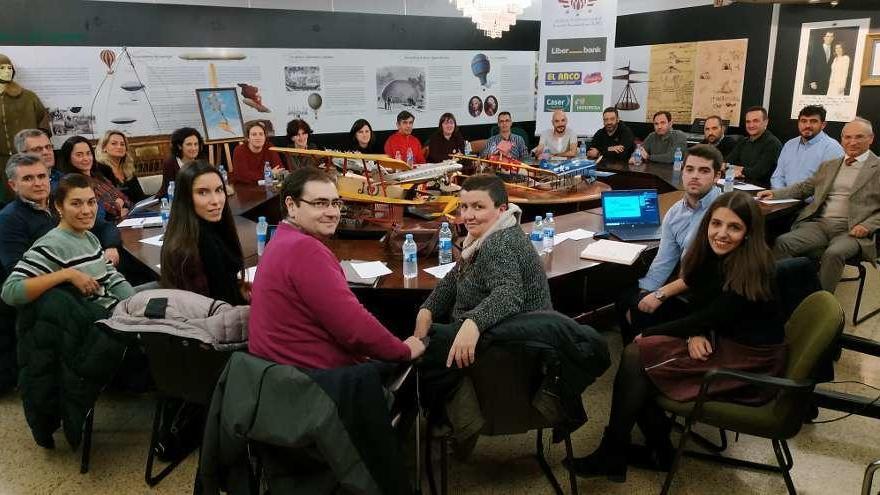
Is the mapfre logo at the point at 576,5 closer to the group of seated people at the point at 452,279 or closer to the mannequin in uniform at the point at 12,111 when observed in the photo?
the group of seated people at the point at 452,279

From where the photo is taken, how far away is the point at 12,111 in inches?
217

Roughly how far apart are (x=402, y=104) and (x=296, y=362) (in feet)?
21.4

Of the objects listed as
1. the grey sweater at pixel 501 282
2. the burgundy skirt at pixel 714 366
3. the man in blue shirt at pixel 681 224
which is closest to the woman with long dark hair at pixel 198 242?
the grey sweater at pixel 501 282

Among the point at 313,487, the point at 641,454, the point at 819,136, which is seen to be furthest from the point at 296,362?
the point at 819,136

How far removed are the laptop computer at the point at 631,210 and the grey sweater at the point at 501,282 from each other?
1.63m

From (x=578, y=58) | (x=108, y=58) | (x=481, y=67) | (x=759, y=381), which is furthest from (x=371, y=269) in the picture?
(x=481, y=67)

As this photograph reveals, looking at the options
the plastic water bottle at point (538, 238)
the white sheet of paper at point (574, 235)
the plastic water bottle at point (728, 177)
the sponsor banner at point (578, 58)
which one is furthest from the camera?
the sponsor banner at point (578, 58)

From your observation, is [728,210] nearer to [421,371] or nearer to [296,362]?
[421,371]

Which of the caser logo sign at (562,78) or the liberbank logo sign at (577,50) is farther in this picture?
the caser logo sign at (562,78)

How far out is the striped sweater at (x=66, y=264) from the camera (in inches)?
96.7

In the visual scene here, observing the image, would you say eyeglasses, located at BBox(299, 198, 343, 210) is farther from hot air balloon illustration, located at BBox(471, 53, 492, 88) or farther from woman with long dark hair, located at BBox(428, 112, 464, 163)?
hot air balloon illustration, located at BBox(471, 53, 492, 88)

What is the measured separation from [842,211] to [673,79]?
165 inches

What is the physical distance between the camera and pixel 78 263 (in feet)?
8.73

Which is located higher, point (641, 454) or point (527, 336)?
point (527, 336)
